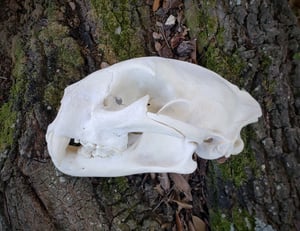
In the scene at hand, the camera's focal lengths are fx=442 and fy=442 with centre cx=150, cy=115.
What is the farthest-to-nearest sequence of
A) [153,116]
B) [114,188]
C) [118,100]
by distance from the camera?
[114,188], [118,100], [153,116]

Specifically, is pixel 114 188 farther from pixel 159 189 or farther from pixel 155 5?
pixel 155 5

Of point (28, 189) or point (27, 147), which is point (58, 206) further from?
point (27, 147)

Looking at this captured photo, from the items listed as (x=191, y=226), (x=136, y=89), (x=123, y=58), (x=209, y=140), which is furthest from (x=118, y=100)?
(x=191, y=226)

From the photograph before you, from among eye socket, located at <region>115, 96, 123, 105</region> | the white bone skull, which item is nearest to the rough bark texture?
the white bone skull

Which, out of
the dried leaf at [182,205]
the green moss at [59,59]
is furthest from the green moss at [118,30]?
the dried leaf at [182,205]

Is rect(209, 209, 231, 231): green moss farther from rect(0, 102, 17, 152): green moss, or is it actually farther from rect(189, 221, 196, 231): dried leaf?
rect(0, 102, 17, 152): green moss

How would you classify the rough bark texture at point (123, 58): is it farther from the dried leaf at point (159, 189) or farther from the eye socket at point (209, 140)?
the eye socket at point (209, 140)
